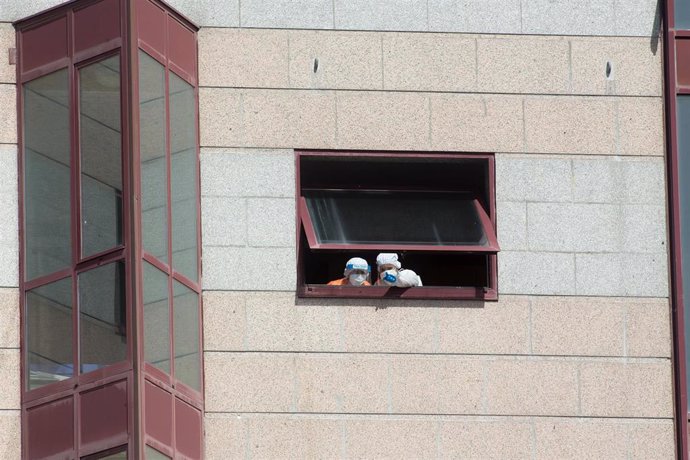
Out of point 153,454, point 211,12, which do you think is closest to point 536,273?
point 211,12

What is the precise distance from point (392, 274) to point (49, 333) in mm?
3538

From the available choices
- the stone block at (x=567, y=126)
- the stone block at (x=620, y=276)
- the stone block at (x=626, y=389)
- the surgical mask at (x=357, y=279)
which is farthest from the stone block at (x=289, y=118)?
the stone block at (x=626, y=389)

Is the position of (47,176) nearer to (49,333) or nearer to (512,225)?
(49,333)

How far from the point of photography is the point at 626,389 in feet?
65.0

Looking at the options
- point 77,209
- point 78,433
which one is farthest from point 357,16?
point 78,433

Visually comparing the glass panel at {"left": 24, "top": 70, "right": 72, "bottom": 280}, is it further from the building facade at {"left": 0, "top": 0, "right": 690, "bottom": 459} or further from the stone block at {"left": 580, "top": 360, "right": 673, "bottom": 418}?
the stone block at {"left": 580, "top": 360, "right": 673, "bottom": 418}

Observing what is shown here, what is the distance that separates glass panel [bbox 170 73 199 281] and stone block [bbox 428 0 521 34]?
2823 millimetres

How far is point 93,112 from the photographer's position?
62.6 ft

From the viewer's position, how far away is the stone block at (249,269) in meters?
19.7

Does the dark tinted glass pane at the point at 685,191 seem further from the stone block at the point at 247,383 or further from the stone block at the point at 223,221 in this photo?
the stone block at the point at 223,221

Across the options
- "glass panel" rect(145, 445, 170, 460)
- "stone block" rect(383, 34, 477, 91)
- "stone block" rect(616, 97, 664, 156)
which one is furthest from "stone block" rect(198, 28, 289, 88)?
"glass panel" rect(145, 445, 170, 460)

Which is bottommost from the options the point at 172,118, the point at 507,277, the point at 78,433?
the point at 78,433

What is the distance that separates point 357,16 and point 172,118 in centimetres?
243

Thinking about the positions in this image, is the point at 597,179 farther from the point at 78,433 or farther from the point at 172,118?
→ the point at 78,433
